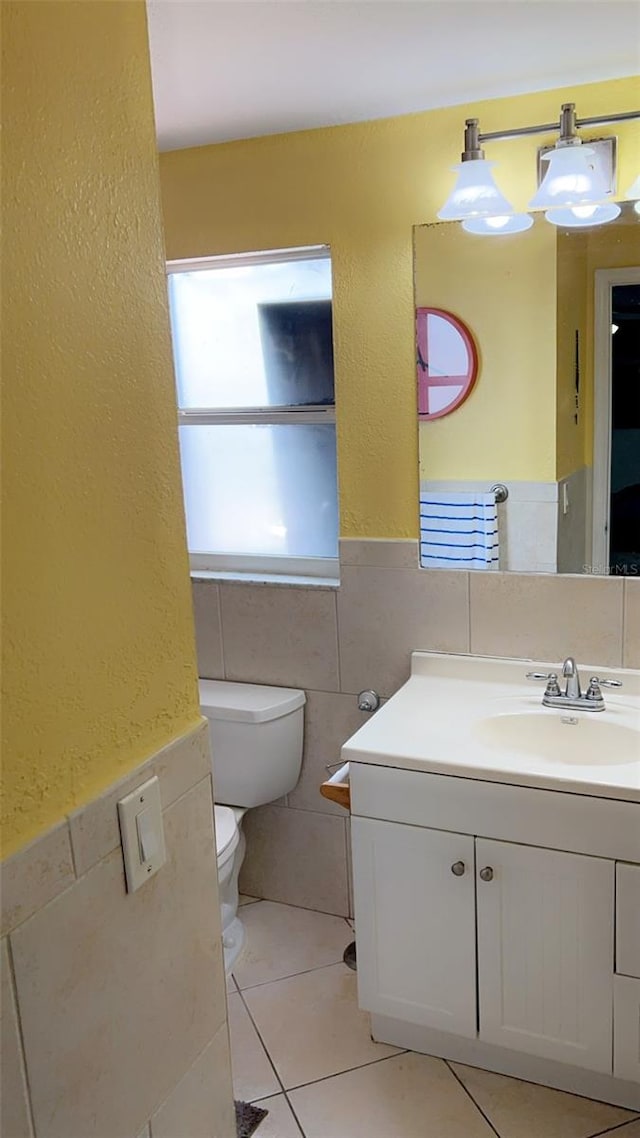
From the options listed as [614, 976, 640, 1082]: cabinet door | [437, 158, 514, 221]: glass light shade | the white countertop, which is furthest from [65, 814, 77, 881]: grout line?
[437, 158, 514, 221]: glass light shade

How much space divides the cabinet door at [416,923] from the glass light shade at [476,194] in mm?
1399

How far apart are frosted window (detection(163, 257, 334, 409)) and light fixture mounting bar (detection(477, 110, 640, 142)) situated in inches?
22.1

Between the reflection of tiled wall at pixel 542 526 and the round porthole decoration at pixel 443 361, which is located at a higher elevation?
the round porthole decoration at pixel 443 361

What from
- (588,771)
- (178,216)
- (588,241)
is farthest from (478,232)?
(588,771)

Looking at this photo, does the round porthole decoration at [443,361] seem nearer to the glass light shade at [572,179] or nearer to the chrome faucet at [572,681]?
the glass light shade at [572,179]

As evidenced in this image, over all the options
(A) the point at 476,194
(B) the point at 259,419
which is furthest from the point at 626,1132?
(A) the point at 476,194

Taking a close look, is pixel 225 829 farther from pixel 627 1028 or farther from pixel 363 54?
pixel 363 54

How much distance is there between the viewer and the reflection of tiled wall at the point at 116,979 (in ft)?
2.61

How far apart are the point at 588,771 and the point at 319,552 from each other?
3.55 feet

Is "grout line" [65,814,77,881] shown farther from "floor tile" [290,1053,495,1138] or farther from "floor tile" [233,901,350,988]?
"floor tile" [233,901,350,988]

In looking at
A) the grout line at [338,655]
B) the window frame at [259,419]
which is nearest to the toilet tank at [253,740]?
the grout line at [338,655]

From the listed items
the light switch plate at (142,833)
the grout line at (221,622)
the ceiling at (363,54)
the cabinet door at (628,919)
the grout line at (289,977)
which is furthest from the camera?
the grout line at (221,622)

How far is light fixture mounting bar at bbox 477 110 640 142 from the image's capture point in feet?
6.15

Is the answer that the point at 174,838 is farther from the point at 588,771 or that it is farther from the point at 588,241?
the point at 588,241
